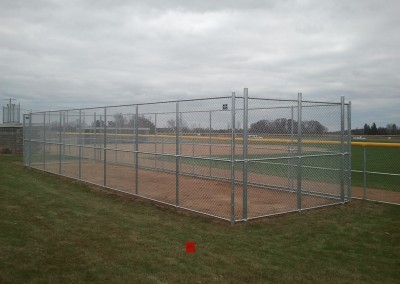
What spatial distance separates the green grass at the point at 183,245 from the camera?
4.79 m

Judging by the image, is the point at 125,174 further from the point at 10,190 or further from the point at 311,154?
the point at 311,154

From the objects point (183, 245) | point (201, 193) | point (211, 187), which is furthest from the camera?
point (211, 187)

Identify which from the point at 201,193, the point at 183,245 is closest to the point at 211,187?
the point at 201,193

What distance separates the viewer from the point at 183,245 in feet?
19.7

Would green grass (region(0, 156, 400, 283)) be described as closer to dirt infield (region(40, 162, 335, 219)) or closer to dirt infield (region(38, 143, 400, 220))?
dirt infield (region(40, 162, 335, 219))

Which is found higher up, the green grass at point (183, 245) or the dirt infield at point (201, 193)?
the dirt infield at point (201, 193)

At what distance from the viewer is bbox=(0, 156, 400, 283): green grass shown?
4.79 meters

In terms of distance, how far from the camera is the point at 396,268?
5.14m

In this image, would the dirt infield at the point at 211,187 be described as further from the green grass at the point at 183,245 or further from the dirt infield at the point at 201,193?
the green grass at the point at 183,245

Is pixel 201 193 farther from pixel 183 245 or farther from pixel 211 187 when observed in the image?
pixel 183 245

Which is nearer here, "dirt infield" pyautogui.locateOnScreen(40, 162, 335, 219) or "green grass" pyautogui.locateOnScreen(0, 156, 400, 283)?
"green grass" pyautogui.locateOnScreen(0, 156, 400, 283)

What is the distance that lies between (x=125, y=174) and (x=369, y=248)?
34.4 feet

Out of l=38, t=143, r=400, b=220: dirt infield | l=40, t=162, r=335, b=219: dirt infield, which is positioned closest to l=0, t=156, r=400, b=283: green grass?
l=40, t=162, r=335, b=219: dirt infield

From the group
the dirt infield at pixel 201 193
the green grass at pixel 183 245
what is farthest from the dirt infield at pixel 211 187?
the green grass at pixel 183 245
